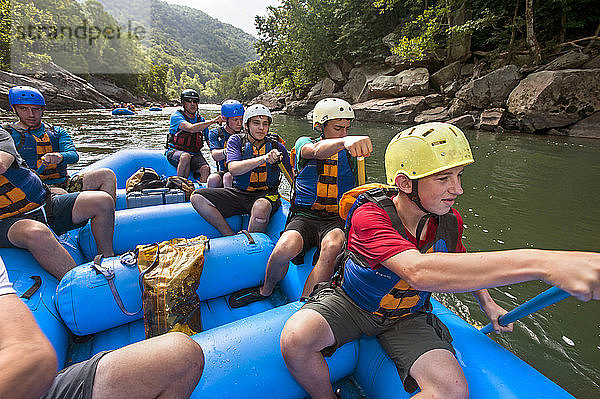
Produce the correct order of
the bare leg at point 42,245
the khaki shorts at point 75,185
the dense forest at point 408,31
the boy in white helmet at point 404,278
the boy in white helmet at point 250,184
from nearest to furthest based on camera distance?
the boy in white helmet at point 404,278 → the bare leg at point 42,245 → the boy in white helmet at point 250,184 → the khaki shorts at point 75,185 → the dense forest at point 408,31

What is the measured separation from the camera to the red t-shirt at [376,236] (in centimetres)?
141

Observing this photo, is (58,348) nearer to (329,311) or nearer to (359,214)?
(329,311)

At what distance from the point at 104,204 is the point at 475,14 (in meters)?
21.8

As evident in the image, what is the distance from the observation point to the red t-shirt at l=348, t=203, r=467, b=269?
1414 mm

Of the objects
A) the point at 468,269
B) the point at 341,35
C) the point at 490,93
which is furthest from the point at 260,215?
the point at 341,35

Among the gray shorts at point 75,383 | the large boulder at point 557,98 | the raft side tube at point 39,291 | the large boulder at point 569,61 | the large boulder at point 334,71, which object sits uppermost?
the large boulder at point 334,71

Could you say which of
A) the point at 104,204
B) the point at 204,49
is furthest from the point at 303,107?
the point at 204,49

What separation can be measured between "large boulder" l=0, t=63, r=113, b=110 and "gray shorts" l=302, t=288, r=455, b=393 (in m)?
30.2

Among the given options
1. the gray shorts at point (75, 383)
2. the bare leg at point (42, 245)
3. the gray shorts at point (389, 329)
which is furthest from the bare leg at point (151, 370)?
the bare leg at point (42, 245)

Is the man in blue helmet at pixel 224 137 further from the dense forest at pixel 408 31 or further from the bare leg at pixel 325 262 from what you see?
the dense forest at pixel 408 31

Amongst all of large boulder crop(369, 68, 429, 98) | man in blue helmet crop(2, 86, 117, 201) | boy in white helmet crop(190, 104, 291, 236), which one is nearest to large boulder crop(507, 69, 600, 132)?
large boulder crop(369, 68, 429, 98)

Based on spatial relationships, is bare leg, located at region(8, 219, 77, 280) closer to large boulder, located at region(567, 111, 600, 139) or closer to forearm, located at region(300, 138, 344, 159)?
forearm, located at region(300, 138, 344, 159)

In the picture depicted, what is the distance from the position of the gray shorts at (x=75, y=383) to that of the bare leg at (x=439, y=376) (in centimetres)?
139

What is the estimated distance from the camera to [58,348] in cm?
190
